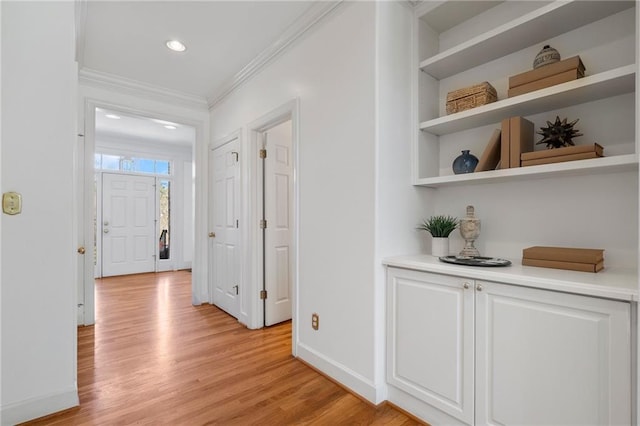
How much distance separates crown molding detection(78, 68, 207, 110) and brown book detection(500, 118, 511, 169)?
346 cm

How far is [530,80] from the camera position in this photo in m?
1.60

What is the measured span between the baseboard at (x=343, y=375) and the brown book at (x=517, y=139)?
1494 mm

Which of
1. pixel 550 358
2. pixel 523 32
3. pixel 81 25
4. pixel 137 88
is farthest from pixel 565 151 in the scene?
pixel 137 88

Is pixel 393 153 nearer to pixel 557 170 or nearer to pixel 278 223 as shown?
pixel 557 170

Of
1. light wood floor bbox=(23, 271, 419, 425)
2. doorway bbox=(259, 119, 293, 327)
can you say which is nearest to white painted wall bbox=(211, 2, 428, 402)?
light wood floor bbox=(23, 271, 419, 425)

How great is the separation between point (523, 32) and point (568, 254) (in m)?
1.18

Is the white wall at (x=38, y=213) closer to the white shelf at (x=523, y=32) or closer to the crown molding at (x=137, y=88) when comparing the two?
the crown molding at (x=137, y=88)

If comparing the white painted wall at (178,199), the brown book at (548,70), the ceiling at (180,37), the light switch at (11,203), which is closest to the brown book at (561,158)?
the brown book at (548,70)

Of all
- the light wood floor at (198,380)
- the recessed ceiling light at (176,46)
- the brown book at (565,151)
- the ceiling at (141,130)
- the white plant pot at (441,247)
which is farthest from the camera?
the ceiling at (141,130)

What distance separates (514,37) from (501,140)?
57cm

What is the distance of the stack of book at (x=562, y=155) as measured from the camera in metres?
1.41

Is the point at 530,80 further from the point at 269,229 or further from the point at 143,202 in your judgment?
the point at 143,202

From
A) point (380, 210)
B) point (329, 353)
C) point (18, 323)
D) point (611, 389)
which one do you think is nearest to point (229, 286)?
point (329, 353)

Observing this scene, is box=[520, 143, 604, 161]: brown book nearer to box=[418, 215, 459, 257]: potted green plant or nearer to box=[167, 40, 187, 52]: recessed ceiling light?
box=[418, 215, 459, 257]: potted green plant
